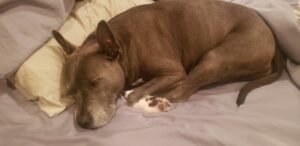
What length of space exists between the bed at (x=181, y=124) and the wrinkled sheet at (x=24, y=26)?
0.60 feet

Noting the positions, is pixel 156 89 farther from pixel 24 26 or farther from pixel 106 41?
pixel 24 26

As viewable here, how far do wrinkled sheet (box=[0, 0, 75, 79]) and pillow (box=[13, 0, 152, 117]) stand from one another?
56 millimetres

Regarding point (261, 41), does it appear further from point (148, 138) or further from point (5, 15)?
point (5, 15)

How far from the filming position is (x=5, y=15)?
2.07 m

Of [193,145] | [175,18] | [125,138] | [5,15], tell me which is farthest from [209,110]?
[5,15]

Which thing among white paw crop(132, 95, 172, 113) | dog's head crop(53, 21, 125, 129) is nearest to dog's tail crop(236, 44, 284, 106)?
white paw crop(132, 95, 172, 113)

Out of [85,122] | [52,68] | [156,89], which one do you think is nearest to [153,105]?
[156,89]

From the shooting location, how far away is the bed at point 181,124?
171 cm

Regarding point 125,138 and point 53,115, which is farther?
point 53,115

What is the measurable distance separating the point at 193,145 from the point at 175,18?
98 cm

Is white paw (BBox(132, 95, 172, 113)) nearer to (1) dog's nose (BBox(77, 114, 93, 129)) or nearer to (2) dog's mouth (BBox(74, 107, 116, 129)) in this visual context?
(2) dog's mouth (BBox(74, 107, 116, 129))

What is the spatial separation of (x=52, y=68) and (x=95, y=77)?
27cm

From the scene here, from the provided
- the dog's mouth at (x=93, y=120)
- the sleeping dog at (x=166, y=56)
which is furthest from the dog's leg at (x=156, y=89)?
the dog's mouth at (x=93, y=120)

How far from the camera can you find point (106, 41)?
6.77 feet
